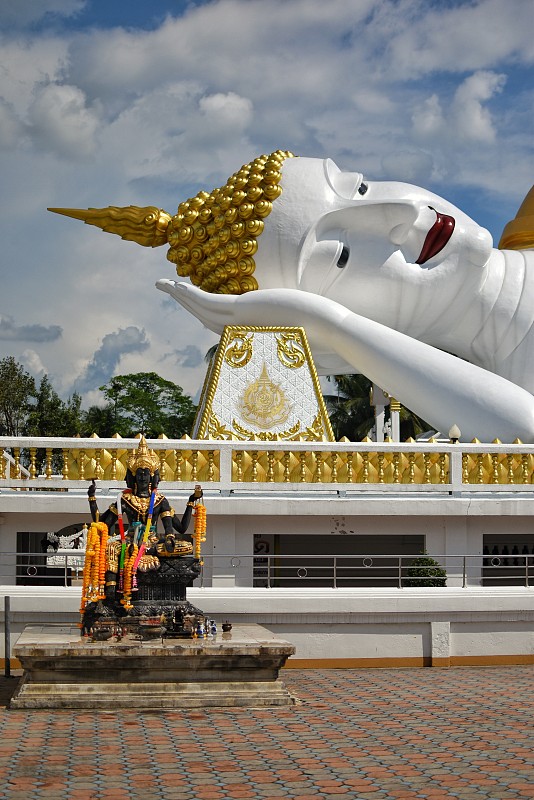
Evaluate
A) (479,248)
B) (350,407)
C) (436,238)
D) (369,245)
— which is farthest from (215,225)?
(350,407)

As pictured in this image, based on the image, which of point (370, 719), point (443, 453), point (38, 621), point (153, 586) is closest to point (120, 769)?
point (370, 719)

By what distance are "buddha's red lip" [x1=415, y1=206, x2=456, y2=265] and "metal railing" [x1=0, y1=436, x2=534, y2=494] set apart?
351 centimetres

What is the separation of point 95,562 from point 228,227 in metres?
7.54

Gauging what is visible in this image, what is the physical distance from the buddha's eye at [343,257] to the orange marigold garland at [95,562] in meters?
7.61

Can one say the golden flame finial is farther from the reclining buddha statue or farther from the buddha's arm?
the buddha's arm

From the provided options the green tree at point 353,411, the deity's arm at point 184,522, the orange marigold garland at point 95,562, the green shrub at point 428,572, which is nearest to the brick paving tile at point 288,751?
the orange marigold garland at point 95,562

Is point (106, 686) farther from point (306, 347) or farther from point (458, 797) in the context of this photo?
point (306, 347)

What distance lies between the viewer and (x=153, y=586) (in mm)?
11695

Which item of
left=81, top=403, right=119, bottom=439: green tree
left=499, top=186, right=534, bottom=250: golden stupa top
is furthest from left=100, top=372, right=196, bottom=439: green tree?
left=499, top=186, right=534, bottom=250: golden stupa top

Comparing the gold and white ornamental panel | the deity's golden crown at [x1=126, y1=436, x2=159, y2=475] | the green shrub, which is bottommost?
the green shrub

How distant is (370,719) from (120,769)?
2936 millimetres

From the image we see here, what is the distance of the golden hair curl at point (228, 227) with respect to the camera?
1720 cm

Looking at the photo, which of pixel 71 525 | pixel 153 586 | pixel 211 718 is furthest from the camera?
pixel 71 525

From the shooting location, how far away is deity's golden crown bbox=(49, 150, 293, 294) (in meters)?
17.2
